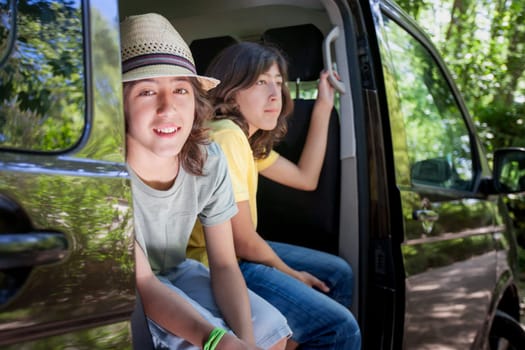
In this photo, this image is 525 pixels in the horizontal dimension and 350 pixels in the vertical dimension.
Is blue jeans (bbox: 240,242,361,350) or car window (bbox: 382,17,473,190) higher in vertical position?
car window (bbox: 382,17,473,190)

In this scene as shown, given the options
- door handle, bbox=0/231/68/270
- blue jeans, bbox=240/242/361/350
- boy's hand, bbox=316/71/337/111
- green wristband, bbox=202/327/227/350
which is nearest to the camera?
door handle, bbox=0/231/68/270

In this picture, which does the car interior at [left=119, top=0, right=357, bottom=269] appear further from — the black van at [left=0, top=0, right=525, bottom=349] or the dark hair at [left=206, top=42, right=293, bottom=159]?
the dark hair at [left=206, top=42, right=293, bottom=159]

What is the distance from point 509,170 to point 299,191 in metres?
1.01

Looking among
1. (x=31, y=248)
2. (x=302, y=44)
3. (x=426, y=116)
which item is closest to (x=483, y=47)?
(x=426, y=116)

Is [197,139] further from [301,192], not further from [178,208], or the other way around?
[301,192]

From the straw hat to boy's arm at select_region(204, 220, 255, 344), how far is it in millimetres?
495

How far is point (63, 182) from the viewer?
1280 mm

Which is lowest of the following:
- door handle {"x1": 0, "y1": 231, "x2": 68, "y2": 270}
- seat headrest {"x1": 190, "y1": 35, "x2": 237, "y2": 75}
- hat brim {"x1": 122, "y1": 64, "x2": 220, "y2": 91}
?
door handle {"x1": 0, "y1": 231, "x2": 68, "y2": 270}

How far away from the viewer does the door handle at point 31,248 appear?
3.87 ft

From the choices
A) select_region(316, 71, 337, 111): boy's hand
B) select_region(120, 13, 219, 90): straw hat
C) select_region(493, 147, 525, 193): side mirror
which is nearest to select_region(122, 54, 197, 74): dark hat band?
select_region(120, 13, 219, 90): straw hat

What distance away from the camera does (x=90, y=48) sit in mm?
1389

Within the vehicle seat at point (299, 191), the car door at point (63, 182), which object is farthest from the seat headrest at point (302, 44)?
the car door at point (63, 182)

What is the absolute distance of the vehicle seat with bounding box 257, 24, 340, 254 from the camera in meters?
3.19

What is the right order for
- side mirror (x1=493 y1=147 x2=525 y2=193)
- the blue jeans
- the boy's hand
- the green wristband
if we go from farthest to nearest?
side mirror (x1=493 y1=147 x2=525 y2=193) < the boy's hand < the blue jeans < the green wristband
